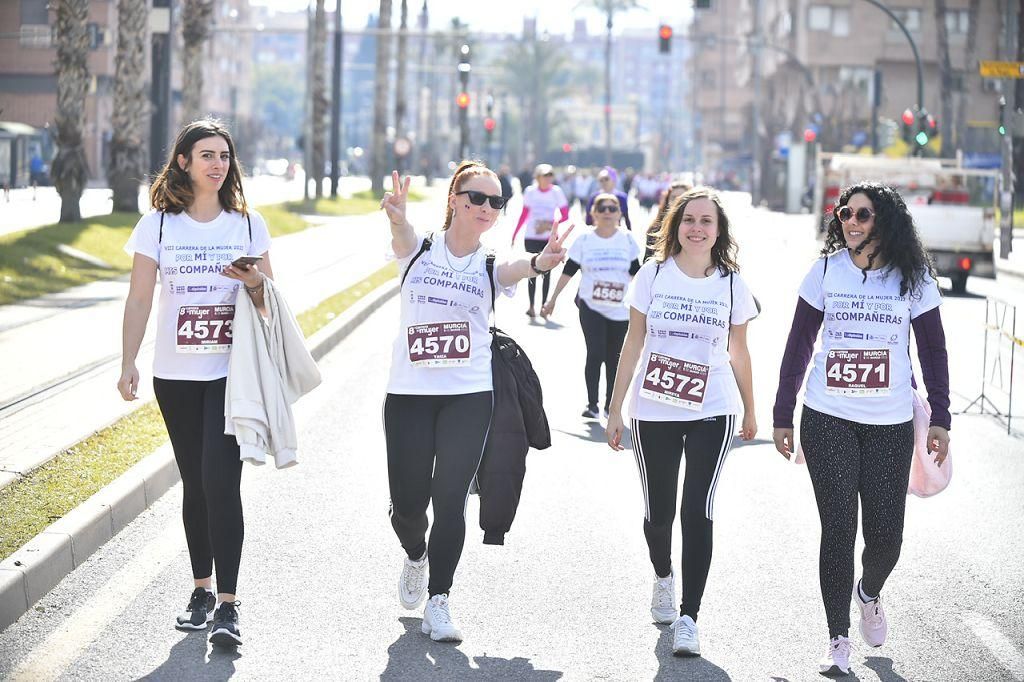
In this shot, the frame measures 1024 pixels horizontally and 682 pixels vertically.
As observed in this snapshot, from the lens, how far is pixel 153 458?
29.8 ft

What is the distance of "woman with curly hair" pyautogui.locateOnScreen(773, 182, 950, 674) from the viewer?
5.88 meters

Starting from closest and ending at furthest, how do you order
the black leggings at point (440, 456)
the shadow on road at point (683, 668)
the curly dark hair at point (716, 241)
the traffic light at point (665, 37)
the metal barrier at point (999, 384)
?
the shadow on road at point (683, 668)
the black leggings at point (440, 456)
the curly dark hair at point (716, 241)
the metal barrier at point (999, 384)
the traffic light at point (665, 37)

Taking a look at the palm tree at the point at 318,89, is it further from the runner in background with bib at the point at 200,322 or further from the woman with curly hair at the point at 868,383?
the woman with curly hair at the point at 868,383

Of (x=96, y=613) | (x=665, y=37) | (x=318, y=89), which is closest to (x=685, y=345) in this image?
(x=96, y=613)

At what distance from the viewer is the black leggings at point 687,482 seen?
6.16 m

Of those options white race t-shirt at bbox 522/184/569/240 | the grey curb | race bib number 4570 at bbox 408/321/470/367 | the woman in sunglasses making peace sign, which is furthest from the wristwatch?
white race t-shirt at bbox 522/184/569/240

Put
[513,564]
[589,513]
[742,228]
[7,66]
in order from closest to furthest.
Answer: [513,564] < [589,513] < [742,228] < [7,66]

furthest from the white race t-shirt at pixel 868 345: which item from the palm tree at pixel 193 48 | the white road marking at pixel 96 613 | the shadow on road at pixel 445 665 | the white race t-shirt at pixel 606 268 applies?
the palm tree at pixel 193 48

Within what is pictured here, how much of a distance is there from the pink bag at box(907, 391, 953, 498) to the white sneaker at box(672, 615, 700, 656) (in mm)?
922

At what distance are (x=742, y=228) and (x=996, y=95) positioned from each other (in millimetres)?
43510

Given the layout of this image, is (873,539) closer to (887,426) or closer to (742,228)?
(887,426)

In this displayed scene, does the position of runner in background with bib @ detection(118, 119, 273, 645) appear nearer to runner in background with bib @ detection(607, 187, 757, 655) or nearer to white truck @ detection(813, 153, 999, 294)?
runner in background with bib @ detection(607, 187, 757, 655)

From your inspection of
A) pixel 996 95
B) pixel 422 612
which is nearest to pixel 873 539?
pixel 422 612

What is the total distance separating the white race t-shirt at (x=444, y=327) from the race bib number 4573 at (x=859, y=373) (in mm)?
1281
